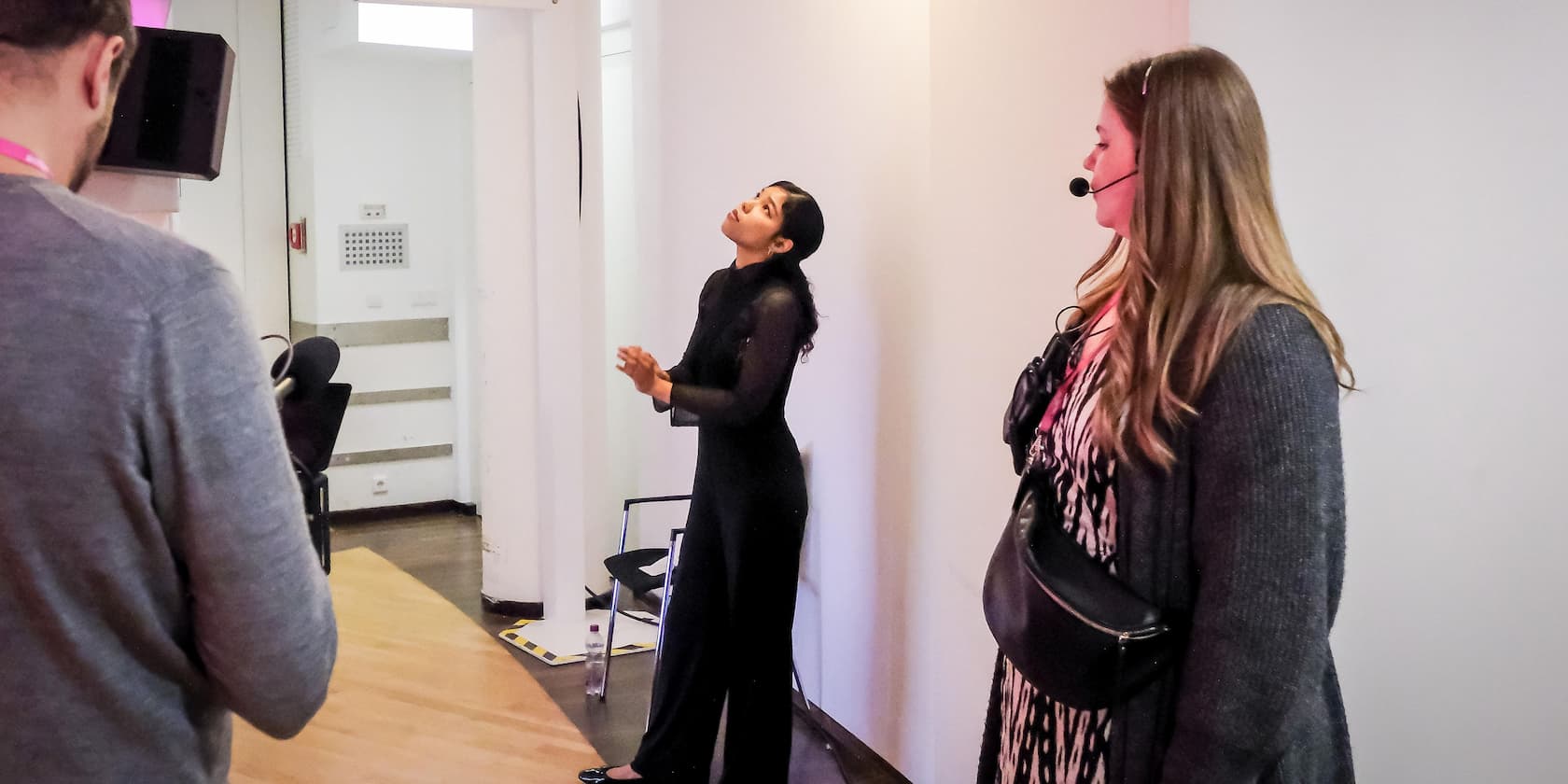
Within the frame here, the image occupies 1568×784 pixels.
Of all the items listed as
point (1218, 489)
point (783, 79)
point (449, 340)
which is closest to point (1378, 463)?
point (1218, 489)

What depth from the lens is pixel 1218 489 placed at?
47.6 inches

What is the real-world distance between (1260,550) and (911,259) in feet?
6.27

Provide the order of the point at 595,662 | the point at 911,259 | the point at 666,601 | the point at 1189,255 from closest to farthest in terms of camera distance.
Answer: the point at 1189,255, the point at 911,259, the point at 666,601, the point at 595,662

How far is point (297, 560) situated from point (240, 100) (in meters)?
6.09

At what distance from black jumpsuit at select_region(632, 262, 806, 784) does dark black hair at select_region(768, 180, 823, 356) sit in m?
0.03

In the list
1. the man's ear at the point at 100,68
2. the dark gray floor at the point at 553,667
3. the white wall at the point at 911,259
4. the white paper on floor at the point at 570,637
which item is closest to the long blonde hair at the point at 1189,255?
the white wall at the point at 911,259

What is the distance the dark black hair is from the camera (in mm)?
2975

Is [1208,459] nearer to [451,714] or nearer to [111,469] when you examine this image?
[111,469]

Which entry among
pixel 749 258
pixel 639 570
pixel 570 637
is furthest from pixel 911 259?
pixel 570 637

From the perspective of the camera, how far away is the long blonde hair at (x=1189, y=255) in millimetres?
1241

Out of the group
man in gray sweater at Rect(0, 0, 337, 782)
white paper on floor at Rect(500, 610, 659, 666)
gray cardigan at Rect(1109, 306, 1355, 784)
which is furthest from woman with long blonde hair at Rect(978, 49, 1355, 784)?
white paper on floor at Rect(500, 610, 659, 666)

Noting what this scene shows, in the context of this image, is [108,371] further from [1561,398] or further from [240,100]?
[240,100]

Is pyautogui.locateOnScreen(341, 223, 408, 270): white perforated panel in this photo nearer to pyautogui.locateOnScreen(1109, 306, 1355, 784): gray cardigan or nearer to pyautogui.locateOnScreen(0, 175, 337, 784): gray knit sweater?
pyautogui.locateOnScreen(0, 175, 337, 784): gray knit sweater

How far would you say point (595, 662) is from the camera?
397 centimetres
